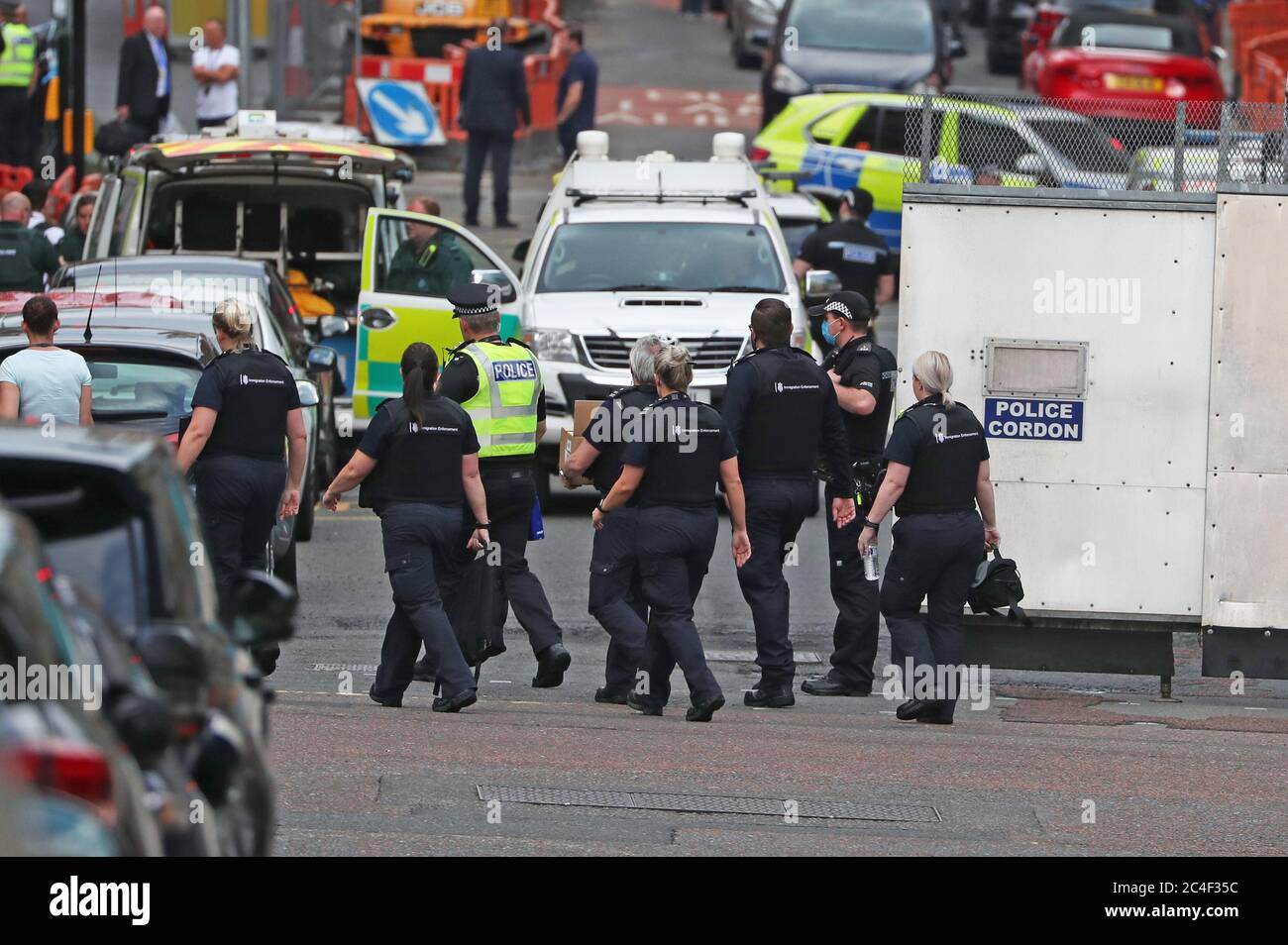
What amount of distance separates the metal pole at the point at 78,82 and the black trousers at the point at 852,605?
10.4 meters

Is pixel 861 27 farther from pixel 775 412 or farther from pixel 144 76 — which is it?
pixel 775 412

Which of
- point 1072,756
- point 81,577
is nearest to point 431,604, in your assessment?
point 1072,756

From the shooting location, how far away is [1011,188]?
12102 mm

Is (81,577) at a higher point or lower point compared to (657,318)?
higher

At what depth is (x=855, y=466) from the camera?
11852mm

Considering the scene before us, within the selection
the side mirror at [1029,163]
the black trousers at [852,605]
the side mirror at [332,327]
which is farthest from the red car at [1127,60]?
the black trousers at [852,605]

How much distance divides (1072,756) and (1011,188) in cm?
342

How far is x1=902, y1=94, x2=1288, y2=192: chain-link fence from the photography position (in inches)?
479

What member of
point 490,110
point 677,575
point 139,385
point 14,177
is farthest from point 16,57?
point 677,575

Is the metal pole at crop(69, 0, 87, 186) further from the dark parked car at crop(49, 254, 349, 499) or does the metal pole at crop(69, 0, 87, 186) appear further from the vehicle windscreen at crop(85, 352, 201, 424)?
the vehicle windscreen at crop(85, 352, 201, 424)

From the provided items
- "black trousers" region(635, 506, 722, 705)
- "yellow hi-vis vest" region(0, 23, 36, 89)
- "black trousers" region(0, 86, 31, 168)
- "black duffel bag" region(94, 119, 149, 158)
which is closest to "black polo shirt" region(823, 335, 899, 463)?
"black trousers" region(635, 506, 722, 705)

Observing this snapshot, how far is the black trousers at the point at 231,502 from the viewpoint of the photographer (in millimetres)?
11062
